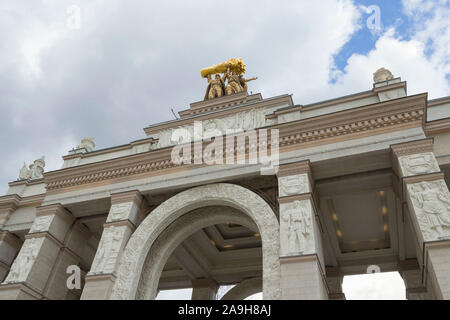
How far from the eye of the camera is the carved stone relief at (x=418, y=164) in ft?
31.8

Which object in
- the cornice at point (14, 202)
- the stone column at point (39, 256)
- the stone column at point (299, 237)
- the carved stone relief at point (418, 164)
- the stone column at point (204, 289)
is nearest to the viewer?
the stone column at point (299, 237)

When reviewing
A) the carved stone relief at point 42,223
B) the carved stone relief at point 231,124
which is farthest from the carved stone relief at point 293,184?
the carved stone relief at point 42,223

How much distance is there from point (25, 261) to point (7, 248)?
10.5 feet

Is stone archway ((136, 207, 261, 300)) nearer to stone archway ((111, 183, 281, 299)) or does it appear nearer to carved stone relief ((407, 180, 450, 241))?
stone archway ((111, 183, 281, 299))

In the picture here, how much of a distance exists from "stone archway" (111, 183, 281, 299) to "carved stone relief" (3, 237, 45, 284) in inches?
128

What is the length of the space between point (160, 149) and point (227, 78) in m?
5.85

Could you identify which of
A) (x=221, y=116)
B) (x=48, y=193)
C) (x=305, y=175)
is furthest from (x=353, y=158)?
(x=48, y=193)

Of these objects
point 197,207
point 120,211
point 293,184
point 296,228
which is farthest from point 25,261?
point 293,184

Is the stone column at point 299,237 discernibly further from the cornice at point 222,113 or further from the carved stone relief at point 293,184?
the cornice at point 222,113

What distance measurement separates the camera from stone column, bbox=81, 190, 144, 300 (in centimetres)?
1069

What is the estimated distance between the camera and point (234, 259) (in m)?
16.6

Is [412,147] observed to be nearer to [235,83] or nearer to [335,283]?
[335,283]
